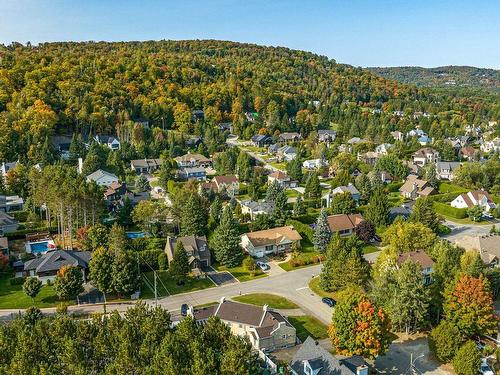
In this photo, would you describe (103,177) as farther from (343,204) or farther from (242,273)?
(343,204)

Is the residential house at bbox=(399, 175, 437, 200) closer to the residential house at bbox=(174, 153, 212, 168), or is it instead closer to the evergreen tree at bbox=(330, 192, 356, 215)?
the evergreen tree at bbox=(330, 192, 356, 215)

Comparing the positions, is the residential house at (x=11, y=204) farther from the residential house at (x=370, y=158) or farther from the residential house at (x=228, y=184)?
the residential house at (x=370, y=158)

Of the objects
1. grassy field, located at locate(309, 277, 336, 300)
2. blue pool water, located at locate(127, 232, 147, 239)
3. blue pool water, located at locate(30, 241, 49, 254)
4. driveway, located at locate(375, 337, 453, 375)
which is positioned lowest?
driveway, located at locate(375, 337, 453, 375)

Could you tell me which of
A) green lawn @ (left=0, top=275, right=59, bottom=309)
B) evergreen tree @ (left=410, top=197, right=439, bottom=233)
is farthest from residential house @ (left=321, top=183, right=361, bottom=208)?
green lawn @ (left=0, top=275, right=59, bottom=309)

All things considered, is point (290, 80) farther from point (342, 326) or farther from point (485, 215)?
point (342, 326)

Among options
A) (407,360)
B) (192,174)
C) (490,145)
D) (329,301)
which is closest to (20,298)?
(329,301)

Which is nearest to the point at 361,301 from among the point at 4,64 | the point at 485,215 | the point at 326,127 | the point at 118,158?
the point at 485,215

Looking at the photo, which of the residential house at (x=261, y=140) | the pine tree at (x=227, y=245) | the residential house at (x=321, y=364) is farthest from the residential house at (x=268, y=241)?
the residential house at (x=261, y=140)
